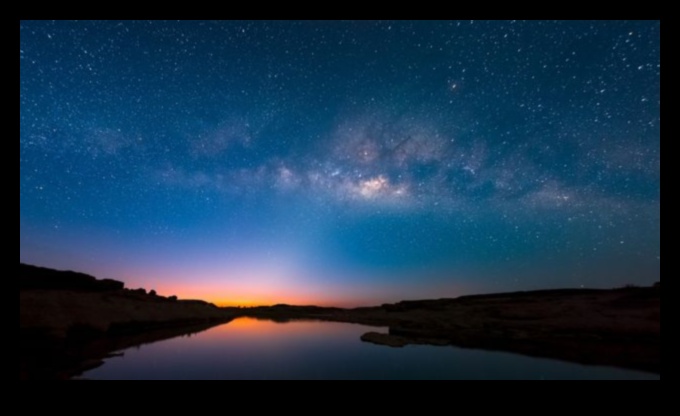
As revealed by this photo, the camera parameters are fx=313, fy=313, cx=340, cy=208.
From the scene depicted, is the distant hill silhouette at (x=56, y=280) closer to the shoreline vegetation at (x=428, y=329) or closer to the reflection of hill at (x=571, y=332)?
the shoreline vegetation at (x=428, y=329)

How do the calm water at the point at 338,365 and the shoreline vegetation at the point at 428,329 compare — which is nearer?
the calm water at the point at 338,365

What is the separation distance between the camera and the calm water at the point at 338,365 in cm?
1309

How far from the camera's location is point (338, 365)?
15648mm

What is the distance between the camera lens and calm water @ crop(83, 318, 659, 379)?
13094 millimetres

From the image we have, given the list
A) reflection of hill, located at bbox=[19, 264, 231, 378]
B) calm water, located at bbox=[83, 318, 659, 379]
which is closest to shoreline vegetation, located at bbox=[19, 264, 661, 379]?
reflection of hill, located at bbox=[19, 264, 231, 378]

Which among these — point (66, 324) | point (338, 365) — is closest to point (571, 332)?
point (338, 365)

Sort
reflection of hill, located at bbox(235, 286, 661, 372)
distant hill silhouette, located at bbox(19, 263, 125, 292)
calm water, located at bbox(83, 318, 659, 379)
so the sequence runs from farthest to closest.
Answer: distant hill silhouette, located at bbox(19, 263, 125, 292) < reflection of hill, located at bbox(235, 286, 661, 372) < calm water, located at bbox(83, 318, 659, 379)

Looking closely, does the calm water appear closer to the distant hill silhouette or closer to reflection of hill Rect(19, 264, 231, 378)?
reflection of hill Rect(19, 264, 231, 378)

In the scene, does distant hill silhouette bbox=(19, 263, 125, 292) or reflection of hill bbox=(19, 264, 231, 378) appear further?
distant hill silhouette bbox=(19, 263, 125, 292)

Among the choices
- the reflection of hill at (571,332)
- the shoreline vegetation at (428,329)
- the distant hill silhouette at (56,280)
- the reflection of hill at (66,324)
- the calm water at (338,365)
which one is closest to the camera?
the calm water at (338,365)

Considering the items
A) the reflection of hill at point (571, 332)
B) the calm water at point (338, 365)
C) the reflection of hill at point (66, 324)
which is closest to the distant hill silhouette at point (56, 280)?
the reflection of hill at point (66, 324)
